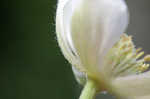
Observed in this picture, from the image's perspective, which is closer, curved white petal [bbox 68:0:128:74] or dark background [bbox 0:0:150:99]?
curved white petal [bbox 68:0:128:74]

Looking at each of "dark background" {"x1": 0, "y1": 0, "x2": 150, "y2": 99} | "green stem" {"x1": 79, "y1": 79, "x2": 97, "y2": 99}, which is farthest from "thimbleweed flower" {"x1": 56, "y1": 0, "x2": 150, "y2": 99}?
"dark background" {"x1": 0, "y1": 0, "x2": 150, "y2": 99}

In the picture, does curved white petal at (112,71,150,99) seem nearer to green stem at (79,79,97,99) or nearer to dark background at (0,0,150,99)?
green stem at (79,79,97,99)

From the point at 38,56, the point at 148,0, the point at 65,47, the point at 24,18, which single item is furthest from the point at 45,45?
the point at 65,47

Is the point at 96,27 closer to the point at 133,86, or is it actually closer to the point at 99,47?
the point at 99,47

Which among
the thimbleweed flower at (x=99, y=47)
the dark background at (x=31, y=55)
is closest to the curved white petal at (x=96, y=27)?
the thimbleweed flower at (x=99, y=47)

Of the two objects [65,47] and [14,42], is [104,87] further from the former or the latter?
[14,42]

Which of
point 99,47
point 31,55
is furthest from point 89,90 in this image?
point 31,55
